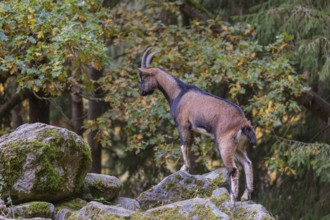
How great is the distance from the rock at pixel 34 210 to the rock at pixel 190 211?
1.34 metres

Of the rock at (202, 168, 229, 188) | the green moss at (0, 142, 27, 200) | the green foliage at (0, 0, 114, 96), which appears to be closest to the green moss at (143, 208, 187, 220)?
the green moss at (0, 142, 27, 200)

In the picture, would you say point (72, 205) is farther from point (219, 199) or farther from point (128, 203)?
point (219, 199)

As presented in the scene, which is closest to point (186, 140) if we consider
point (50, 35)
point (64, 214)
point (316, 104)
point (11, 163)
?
point (11, 163)

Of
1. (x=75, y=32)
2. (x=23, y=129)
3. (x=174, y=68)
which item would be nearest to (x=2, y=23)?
(x=75, y=32)

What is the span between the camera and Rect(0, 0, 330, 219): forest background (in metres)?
11.3

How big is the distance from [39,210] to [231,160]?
2.13 metres

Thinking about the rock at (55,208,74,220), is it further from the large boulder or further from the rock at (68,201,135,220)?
the large boulder

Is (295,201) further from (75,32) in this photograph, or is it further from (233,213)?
(233,213)

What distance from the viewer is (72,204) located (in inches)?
314

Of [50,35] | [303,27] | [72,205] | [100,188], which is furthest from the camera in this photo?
[303,27]

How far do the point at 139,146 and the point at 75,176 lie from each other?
18.4 feet

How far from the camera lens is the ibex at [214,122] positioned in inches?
319

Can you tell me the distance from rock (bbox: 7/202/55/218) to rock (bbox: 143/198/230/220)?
1336 millimetres

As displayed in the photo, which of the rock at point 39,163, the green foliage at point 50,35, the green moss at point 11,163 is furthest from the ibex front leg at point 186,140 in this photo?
the green foliage at point 50,35
